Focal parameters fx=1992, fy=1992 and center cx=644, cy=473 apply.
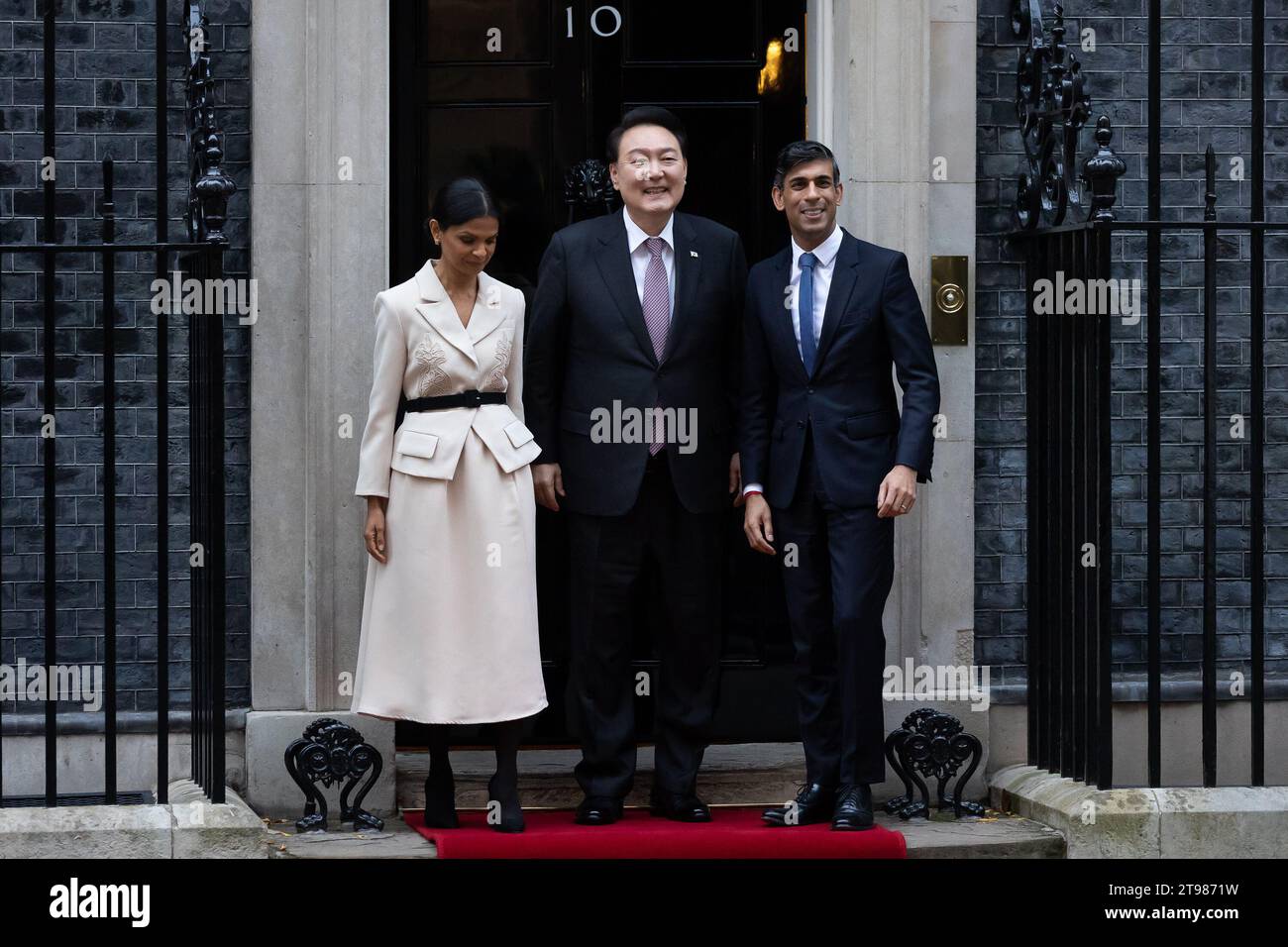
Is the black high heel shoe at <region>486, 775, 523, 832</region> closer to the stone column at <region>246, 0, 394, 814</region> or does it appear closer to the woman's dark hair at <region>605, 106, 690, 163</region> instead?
the stone column at <region>246, 0, 394, 814</region>

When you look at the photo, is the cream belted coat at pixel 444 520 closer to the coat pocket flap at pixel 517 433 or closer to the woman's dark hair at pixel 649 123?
the coat pocket flap at pixel 517 433

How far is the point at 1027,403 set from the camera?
741 cm

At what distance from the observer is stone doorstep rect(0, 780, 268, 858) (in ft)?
20.7

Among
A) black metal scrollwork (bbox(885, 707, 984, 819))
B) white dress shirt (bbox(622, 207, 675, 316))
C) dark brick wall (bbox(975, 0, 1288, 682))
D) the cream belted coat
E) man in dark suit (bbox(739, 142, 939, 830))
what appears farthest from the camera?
dark brick wall (bbox(975, 0, 1288, 682))

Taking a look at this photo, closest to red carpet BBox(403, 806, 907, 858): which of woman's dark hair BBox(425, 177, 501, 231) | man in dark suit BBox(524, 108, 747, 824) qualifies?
man in dark suit BBox(524, 108, 747, 824)

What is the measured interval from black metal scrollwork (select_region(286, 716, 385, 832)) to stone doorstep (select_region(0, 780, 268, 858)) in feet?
1.59

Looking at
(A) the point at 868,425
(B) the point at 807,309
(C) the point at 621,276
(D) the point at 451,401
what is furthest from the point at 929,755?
(D) the point at 451,401

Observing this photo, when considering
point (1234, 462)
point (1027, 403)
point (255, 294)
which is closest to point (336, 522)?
point (255, 294)

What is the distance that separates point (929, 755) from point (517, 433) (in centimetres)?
197

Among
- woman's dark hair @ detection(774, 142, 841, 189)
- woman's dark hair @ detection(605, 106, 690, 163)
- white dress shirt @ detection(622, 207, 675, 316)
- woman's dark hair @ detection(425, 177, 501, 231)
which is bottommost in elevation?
white dress shirt @ detection(622, 207, 675, 316)

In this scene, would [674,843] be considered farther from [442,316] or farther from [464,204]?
[464,204]

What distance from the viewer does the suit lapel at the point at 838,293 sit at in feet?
22.1

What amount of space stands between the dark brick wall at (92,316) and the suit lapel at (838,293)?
85.7 inches

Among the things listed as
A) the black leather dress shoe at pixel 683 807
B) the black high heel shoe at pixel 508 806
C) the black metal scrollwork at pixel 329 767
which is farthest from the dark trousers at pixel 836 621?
the black metal scrollwork at pixel 329 767
